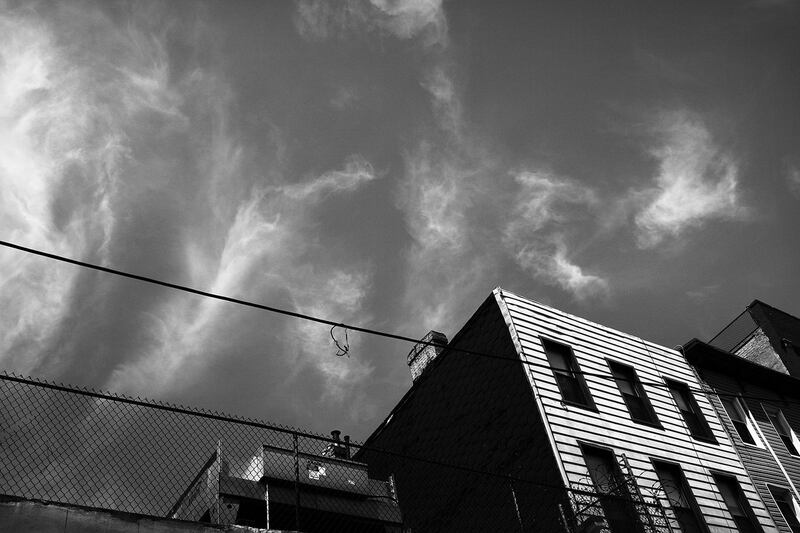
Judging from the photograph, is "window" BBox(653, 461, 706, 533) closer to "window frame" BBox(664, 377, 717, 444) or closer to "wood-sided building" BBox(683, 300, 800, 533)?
"window frame" BBox(664, 377, 717, 444)

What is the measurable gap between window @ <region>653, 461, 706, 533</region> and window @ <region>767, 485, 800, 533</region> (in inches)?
154

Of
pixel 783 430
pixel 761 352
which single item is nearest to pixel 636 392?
pixel 783 430

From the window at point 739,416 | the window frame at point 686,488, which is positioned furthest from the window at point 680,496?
the window at point 739,416

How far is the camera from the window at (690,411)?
19375 millimetres

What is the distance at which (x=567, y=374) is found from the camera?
58.8 ft

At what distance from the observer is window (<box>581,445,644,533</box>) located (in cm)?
1409

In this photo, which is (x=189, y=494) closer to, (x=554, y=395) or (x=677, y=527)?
(x=554, y=395)

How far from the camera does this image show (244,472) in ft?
47.9

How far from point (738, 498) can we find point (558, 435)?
20.6ft

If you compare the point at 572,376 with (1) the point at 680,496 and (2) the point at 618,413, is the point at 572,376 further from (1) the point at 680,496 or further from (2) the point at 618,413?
(1) the point at 680,496

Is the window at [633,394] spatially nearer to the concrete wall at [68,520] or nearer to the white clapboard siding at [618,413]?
Result: the white clapboard siding at [618,413]

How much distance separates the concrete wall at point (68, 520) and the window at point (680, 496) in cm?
1216

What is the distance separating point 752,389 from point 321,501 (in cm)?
1591

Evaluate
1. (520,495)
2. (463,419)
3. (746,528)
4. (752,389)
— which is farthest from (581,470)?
(752,389)
